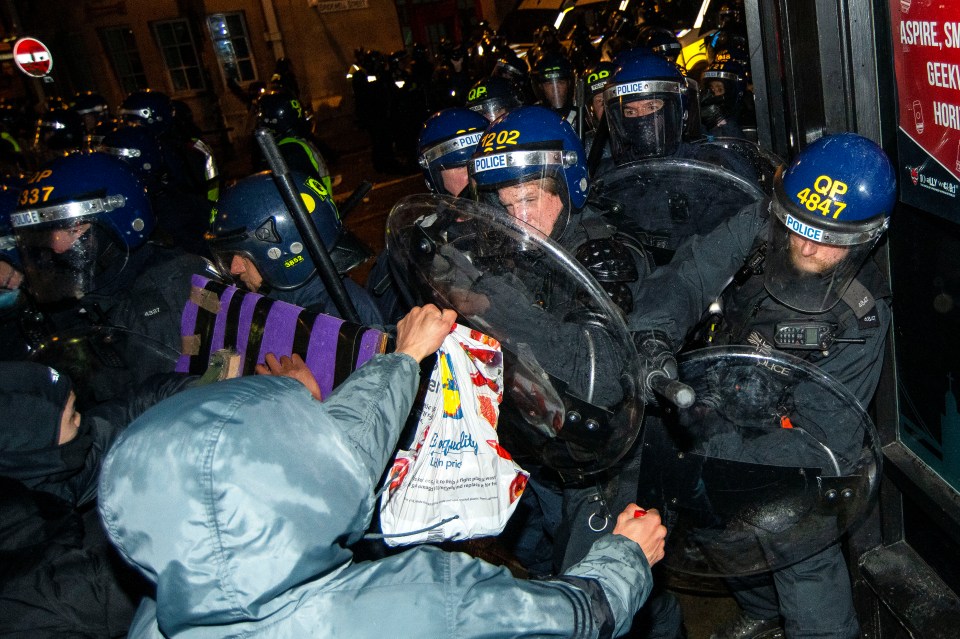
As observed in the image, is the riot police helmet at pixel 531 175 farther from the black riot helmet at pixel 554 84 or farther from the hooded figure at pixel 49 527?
the black riot helmet at pixel 554 84

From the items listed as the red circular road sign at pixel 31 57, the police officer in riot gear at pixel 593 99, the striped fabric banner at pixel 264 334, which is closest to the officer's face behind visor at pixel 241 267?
the striped fabric banner at pixel 264 334

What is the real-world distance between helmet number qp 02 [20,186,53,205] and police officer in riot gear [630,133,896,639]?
2795 millimetres

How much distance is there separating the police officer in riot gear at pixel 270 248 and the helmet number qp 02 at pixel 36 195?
2.99 feet

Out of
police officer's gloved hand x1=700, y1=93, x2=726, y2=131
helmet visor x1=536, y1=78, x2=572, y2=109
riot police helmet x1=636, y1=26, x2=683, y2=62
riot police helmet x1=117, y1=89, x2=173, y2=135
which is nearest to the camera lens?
police officer's gloved hand x1=700, y1=93, x2=726, y2=131

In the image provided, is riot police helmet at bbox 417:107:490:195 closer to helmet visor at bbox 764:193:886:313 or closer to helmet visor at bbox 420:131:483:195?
helmet visor at bbox 420:131:483:195

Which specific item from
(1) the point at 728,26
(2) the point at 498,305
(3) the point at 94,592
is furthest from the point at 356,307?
(1) the point at 728,26

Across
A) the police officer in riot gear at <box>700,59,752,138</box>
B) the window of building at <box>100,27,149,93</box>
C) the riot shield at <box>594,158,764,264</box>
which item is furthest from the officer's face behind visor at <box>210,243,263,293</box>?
the window of building at <box>100,27,149,93</box>

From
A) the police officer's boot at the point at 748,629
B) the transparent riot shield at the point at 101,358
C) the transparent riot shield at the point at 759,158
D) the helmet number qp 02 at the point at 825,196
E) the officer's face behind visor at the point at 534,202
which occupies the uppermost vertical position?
the officer's face behind visor at the point at 534,202

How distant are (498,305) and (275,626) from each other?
0.95 metres

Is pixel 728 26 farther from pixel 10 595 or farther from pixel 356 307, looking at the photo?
pixel 10 595

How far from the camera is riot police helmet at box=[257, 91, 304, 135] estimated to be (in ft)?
21.7

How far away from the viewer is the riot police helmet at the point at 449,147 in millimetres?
3602

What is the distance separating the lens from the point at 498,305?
1837mm

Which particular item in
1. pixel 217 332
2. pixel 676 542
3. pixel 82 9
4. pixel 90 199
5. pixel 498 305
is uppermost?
pixel 82 9
